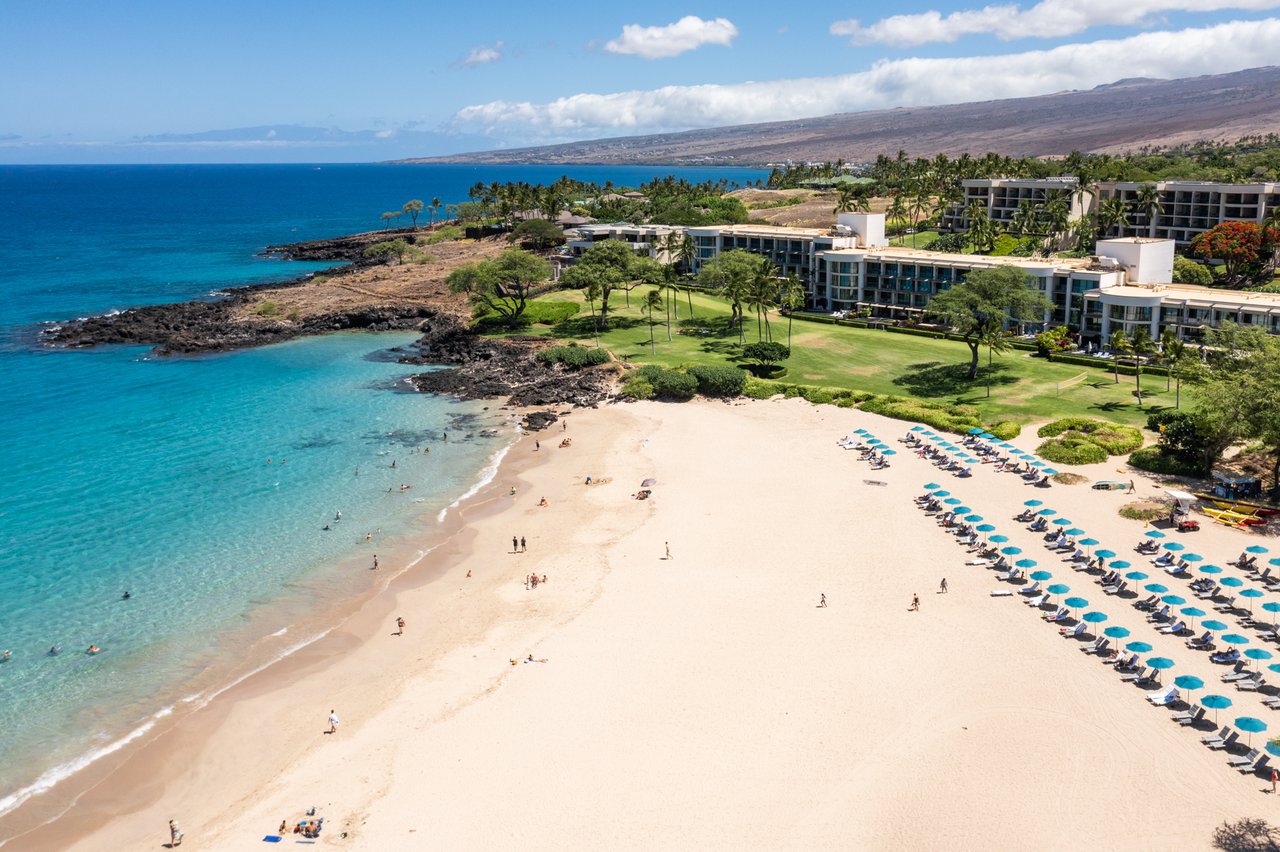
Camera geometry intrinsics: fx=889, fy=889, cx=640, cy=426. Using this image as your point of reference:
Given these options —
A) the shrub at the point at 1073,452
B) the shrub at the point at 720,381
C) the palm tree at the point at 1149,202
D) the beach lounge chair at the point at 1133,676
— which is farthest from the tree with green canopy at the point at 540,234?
the beach lounge chair at the point at 1133,676

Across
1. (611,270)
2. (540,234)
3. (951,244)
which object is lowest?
(611,270)

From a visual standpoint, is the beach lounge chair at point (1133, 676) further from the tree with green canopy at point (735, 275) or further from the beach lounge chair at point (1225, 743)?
the tree with green canopy at point (735, 275)

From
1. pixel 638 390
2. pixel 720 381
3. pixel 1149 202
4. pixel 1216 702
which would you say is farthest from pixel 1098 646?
pixel 1149 202

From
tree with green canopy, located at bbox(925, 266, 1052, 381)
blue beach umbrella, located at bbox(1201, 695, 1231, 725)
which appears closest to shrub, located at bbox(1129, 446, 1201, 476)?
tree with green canopy, located at bbox(925, 266, 1052, 381)

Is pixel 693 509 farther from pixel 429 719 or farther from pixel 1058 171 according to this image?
pixel 1058 171

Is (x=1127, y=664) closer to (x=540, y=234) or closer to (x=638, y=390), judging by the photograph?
(x=638, y=390)

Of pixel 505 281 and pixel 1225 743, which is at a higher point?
pixel 505 281

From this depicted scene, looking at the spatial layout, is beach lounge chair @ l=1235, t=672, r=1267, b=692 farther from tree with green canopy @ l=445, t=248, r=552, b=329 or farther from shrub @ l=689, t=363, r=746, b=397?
tree with green canopy @ l=445, t=248, r=552, b=329
